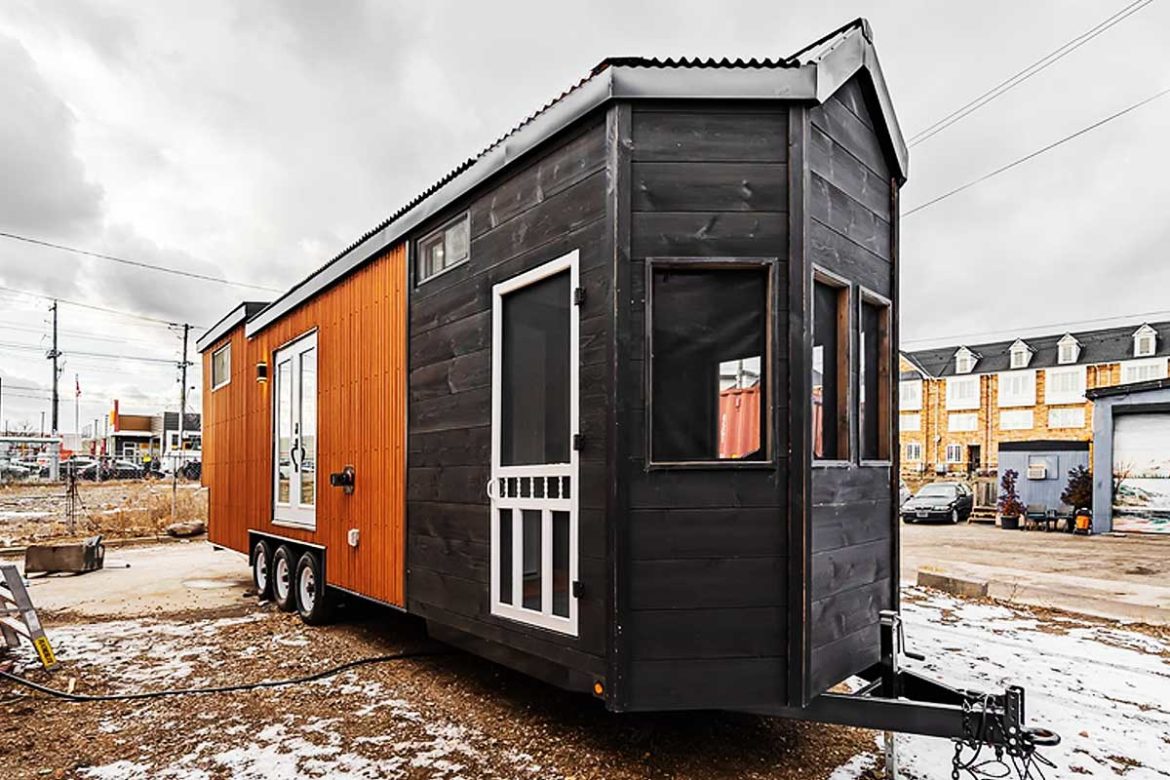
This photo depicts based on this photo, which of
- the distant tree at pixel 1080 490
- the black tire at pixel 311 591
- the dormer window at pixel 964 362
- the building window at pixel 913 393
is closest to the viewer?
the black tire at pixel 311 591

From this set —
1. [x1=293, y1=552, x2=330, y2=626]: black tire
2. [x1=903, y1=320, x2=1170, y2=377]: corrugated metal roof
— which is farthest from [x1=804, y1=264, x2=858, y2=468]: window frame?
[x1=903, y1=320, x2=1170, y2=377]: corrugated metal roof

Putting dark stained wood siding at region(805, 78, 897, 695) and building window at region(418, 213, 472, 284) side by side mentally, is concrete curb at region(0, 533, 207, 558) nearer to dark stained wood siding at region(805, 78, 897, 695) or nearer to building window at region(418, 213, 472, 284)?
building window at region(418, 213, 472, 284)

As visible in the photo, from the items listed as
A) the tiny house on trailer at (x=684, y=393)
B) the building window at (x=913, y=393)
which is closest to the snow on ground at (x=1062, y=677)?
the tiny house on trailer at (x=684, y=393)

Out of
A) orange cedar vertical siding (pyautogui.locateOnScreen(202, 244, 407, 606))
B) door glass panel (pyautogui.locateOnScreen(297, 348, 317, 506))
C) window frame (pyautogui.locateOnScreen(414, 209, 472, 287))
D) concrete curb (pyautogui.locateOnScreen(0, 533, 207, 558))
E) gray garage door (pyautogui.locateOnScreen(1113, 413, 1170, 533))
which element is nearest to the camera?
window frame (pyautogui.locateOnScreen(414, 209, 472, 287))

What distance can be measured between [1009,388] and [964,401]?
2114 millimetres

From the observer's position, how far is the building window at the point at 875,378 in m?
3.54

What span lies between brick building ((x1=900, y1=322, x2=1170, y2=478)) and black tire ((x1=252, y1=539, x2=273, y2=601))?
29.0 metres

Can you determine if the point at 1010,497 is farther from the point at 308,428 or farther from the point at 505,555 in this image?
the point at 505,555

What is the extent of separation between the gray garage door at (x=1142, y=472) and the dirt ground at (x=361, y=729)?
49.2 feet

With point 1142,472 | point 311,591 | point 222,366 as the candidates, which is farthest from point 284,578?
point 1142,472

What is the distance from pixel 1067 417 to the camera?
107ft

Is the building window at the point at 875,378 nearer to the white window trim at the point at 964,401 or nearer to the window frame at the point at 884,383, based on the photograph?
the window frame at the point at 884,383

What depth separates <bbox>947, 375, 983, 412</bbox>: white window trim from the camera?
35.2 meters

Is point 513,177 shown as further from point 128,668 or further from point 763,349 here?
point 128,668
